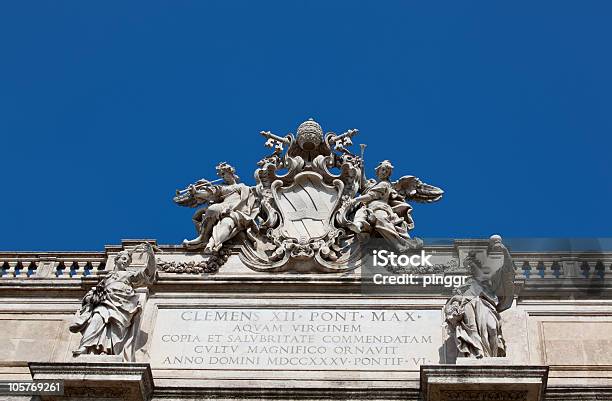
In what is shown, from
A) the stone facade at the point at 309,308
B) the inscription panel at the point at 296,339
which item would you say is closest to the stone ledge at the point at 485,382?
the stone facade at the point at 309,308

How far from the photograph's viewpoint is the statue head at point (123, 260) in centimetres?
1898

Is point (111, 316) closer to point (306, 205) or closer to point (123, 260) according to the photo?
point (123, 260)

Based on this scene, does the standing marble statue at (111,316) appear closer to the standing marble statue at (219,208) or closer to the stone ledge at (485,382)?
the standing marble statue at (219,208)

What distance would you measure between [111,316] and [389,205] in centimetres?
456

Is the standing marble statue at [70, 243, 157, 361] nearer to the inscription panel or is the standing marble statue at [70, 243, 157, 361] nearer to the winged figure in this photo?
the inscription panel

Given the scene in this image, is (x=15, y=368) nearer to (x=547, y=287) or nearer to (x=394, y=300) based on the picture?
(x=394, y=300)

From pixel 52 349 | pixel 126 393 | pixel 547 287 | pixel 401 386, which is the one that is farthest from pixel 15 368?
pixel 547 287

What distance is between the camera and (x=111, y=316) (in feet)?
59.3

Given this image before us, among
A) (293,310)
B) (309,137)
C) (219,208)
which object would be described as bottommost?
(293,310)

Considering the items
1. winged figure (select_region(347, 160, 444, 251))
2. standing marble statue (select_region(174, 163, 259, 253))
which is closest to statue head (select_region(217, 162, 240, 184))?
standing marble statue (select_region(174, 163, 259, 253))

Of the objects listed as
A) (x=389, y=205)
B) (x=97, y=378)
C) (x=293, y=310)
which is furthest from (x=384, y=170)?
(x=97, y=378)

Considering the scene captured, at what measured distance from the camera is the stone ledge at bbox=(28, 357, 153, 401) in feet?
56.5

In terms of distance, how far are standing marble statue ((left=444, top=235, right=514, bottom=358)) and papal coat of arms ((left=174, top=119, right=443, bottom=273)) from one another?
1.35 m

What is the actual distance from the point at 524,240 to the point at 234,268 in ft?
13.6
